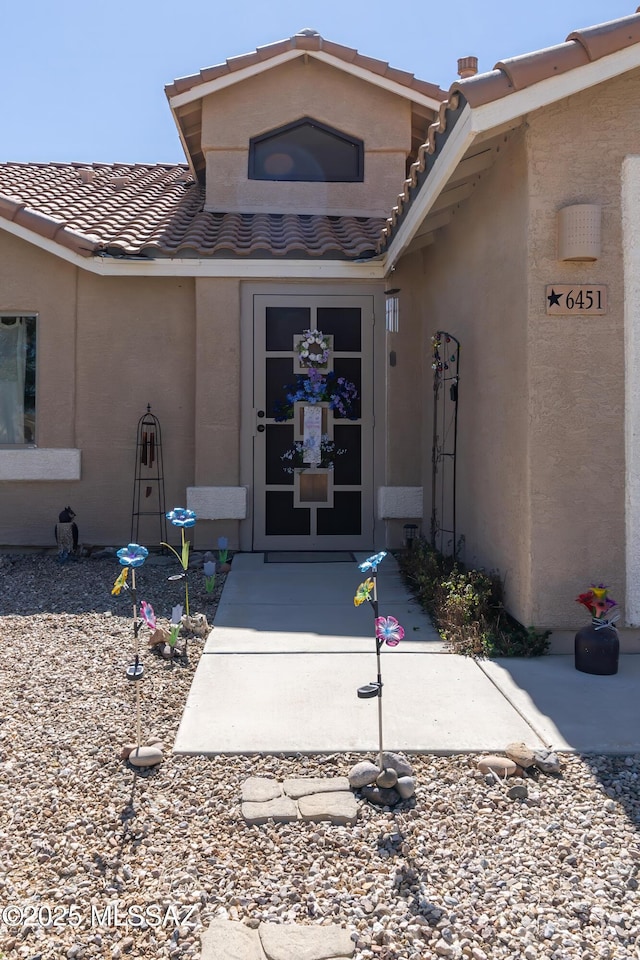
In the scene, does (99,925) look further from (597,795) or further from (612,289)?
(612,289)

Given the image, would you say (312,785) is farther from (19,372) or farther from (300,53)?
(300,53)

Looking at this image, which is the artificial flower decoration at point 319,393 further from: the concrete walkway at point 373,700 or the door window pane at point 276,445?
the concrete walkway at point 373,700

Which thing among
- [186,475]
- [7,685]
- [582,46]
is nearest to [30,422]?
[186,475]

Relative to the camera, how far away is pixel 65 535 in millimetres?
7465

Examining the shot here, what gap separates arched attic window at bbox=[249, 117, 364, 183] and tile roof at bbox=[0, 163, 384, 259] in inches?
22.9

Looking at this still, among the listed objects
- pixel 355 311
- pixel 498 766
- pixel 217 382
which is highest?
pixel 355 311

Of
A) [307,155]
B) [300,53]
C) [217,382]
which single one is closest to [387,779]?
[217,382]

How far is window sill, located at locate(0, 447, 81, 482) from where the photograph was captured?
776 cm

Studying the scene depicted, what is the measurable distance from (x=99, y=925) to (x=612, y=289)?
4.09 metres

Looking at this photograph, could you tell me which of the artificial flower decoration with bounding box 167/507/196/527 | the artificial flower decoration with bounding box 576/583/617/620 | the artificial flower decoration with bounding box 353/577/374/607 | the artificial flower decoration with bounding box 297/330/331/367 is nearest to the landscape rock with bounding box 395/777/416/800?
the artificial flower decoration with bounding box 353/577/374/607

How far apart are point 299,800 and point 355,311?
5777 millimetres

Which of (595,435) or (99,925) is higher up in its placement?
(595,435)

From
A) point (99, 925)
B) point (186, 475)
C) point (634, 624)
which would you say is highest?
point (186, 475)

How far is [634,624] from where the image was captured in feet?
15.4
